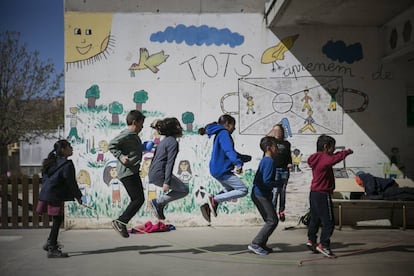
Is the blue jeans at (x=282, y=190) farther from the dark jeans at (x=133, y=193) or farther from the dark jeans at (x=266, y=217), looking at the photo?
the dark jeans at (x=133, y=193)

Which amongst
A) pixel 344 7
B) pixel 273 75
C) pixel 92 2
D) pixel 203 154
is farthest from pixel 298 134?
pixel 92 2

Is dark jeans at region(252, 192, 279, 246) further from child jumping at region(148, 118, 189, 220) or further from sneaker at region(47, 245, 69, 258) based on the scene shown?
sneaker at region(47, 245, 69, 258)

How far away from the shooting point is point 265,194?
288 inches

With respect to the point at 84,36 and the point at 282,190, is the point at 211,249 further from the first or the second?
the point at 84,36

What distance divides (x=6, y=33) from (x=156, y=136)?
23764 mm

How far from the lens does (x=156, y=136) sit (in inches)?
399

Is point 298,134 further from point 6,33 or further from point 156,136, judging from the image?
point 6,33

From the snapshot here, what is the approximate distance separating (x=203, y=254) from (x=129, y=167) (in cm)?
165

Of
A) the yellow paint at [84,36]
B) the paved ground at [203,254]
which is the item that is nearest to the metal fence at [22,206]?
the paved ground at [203,254]

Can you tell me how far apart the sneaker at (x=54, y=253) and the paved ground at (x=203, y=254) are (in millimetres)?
108

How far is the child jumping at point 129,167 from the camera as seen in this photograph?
7.34 metres

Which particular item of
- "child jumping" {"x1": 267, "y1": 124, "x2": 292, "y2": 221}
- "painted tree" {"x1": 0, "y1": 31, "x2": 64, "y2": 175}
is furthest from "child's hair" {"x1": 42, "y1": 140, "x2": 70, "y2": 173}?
"painted tree" {"x1": 0, "y1": 31, "x2": 64, "y2": 175}

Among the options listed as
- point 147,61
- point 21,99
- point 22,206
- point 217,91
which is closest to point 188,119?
point 217,91

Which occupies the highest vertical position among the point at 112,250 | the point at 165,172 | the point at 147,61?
the point at 147,61
